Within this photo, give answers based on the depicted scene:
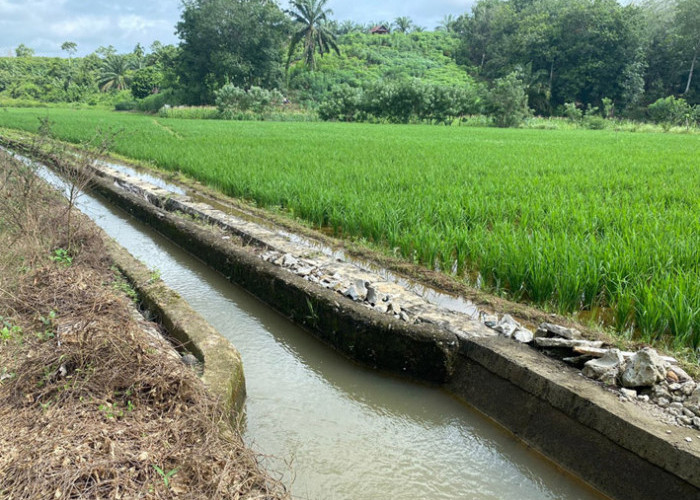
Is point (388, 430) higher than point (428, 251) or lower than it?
lower

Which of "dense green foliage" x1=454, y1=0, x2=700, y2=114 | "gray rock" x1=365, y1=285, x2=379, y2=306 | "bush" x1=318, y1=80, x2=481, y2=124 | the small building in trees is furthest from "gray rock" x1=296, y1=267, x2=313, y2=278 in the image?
the small building in trees

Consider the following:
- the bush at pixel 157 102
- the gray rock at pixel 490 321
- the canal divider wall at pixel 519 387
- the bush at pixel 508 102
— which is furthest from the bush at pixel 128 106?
the gray rock at pixel 490 321

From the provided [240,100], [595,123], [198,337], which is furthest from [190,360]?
[595,123]

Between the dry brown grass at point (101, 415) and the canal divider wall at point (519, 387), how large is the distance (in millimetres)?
1125

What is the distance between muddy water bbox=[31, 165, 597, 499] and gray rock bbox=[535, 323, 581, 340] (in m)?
0.57

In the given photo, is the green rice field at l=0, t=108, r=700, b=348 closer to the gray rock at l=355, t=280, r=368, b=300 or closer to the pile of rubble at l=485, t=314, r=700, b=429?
the pile of rubble at l=485, t=314, r=700, b=429

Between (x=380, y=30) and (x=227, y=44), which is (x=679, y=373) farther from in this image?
(x=380, y=30)

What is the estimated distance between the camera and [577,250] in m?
3.38

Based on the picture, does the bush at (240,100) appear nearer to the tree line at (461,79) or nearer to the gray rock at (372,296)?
the tree line at (461,79)

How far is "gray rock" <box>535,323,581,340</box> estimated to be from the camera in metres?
2.50

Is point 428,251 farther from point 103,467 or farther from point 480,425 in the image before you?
point 103,467

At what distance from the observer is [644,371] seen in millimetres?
2049

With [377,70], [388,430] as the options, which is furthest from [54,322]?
[377,70]

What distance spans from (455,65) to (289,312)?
179 feet
